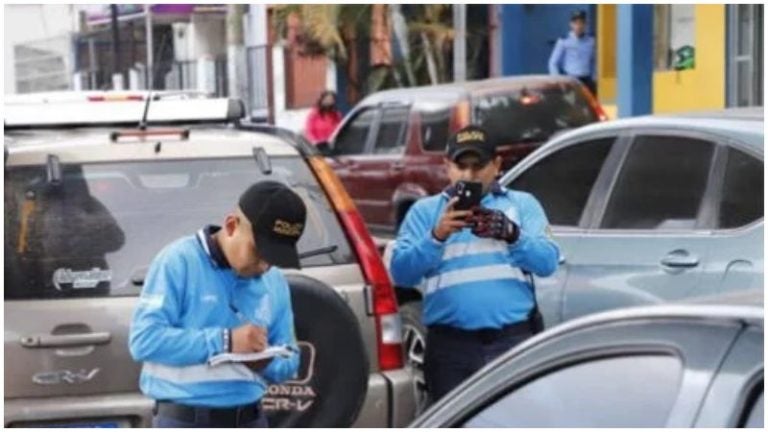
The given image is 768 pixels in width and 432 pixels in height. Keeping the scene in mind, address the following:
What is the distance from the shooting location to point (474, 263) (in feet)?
21.3

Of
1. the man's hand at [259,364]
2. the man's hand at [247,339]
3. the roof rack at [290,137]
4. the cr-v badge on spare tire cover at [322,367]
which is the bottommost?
the cr-v badge on spare tire cover at [322,367]

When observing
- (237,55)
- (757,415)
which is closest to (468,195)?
(757,415)

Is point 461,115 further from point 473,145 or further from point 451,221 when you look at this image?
point 451,221

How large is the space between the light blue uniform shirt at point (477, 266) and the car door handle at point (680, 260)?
0.98m

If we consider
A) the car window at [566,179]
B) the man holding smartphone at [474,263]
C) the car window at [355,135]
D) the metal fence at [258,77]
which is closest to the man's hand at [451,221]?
the man holding smartphone at [474,263]

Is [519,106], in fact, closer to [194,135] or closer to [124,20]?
[194,135]

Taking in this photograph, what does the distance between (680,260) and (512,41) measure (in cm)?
1845

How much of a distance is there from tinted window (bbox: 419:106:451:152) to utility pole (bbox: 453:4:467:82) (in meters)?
8.71

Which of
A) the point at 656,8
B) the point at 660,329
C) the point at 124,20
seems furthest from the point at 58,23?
the point at 660,329

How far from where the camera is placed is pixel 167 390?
5246mm

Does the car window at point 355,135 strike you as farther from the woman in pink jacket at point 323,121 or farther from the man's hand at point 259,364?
the man's hand at point 259,364

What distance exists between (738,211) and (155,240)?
2337 millimetres

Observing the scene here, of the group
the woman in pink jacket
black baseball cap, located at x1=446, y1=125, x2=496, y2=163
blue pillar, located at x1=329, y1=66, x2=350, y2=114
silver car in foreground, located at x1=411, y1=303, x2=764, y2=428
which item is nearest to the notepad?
silver car in foreground, located at x1=411, y1=303, x2=764, y2=428

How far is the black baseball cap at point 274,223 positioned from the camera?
194 inches
